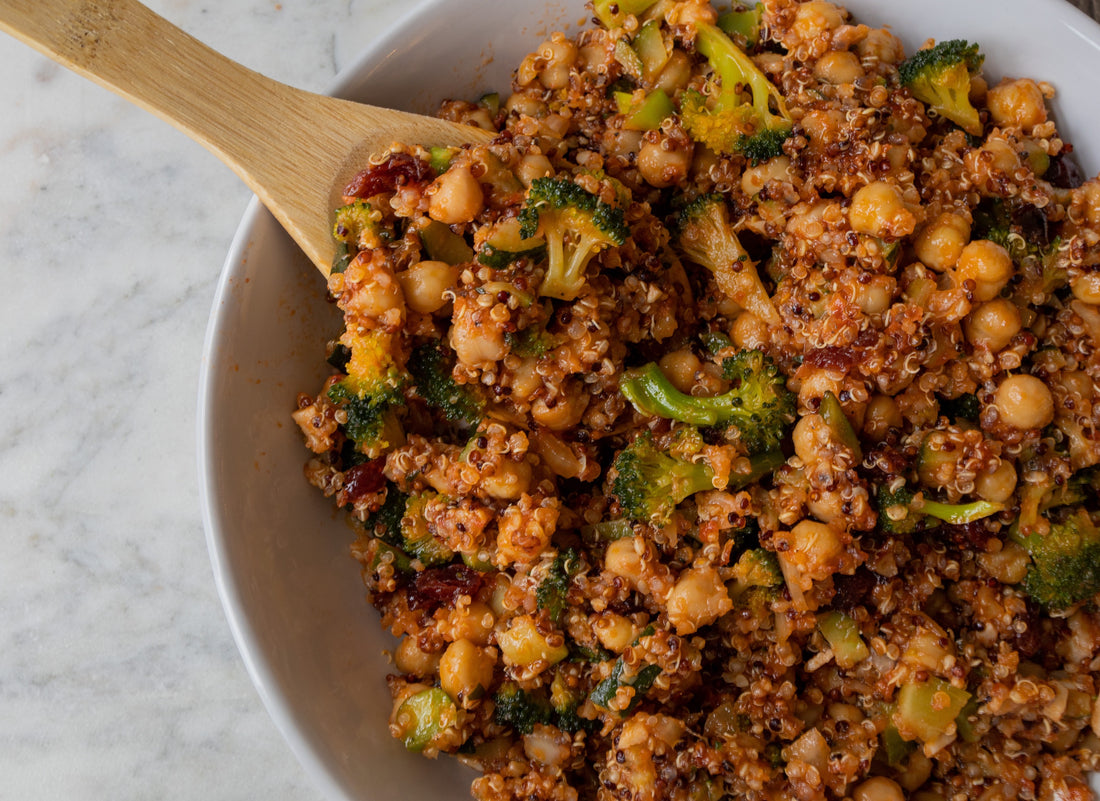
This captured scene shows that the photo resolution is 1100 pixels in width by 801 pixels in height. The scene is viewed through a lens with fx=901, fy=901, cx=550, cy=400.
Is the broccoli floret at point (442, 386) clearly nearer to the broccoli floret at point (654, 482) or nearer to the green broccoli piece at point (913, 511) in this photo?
the broccoli floret at point (654, 482)

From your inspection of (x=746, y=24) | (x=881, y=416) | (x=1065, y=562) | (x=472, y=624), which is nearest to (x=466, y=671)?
(x=472, y=624)

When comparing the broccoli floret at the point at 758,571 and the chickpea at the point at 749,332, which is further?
the chickpea at the point at 749,332

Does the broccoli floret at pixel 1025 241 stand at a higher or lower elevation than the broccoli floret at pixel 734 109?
lower

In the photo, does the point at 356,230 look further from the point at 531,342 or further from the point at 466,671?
the point at 466,671

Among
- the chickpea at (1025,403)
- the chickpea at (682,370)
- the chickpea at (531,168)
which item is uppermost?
the chickpea at (531,168)

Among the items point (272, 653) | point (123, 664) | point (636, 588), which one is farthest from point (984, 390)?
point (123, 664)

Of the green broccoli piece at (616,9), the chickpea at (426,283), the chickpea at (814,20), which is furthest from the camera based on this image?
the green broccoli piece at (616,9)

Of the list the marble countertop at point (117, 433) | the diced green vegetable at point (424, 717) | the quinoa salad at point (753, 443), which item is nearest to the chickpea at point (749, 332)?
the quinoa salad at point (753, 443)

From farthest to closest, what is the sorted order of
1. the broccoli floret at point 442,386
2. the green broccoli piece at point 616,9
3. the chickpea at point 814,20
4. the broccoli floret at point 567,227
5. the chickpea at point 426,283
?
the green broccoli piece at point 616,9, the chickpea at point 814,20, the broccoli floret at point 442,386, the chickpea at point 426,283, the broccoli floret at point 567,227
